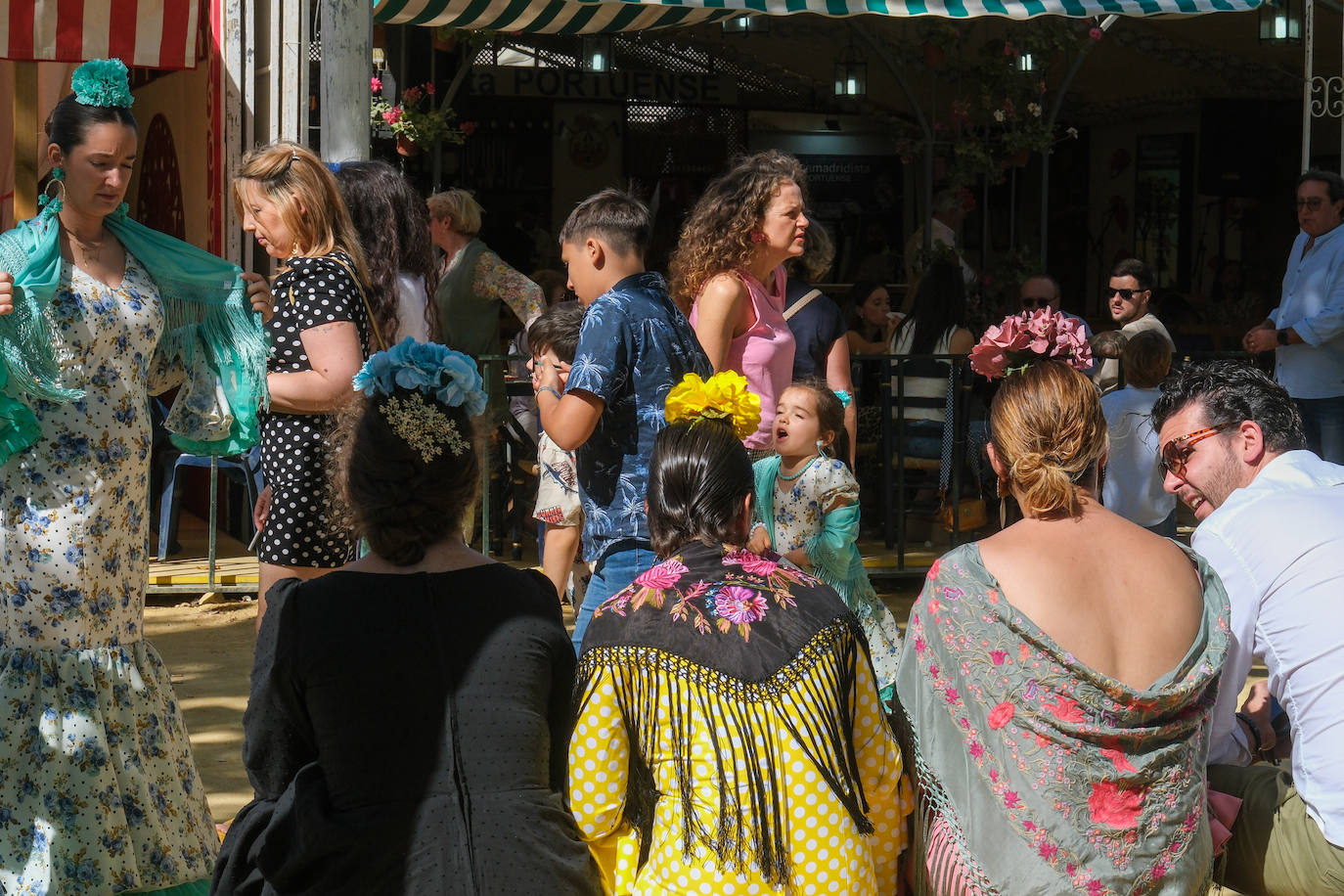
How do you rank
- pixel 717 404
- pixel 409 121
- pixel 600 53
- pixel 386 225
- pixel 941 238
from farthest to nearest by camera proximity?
1. pixel 600 53
2. pixel 941 238
3. pixel 409 121
4. pixel 386 225
5. pixel 717 404

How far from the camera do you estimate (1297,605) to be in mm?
2814

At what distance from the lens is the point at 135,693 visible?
11.0 ft

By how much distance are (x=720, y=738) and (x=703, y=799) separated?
0.11 metres

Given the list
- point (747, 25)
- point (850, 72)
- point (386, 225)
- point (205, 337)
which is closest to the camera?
point (205, 337)

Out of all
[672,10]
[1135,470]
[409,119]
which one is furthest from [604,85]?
[1135,470]

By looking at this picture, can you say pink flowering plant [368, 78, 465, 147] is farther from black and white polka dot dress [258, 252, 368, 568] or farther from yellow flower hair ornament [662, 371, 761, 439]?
yellow flower hair ornament [662, 371, 761, 439]

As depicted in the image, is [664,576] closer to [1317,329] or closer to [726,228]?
[726,228]

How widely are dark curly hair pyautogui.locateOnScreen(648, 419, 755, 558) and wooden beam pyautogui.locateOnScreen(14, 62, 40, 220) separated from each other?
173 cm

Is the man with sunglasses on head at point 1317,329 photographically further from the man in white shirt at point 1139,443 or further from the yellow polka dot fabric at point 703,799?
the yellow polka dot fabric at point 703,799

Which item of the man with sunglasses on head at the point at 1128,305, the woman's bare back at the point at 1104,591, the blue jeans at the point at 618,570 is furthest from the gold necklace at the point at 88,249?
the man with sunglasses on head at the point at 1128,305

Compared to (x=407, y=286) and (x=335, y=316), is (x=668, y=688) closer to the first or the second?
(x=335, y=316)

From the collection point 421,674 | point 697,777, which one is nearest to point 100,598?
point 421,674

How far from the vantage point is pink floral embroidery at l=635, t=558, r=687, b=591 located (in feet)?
8.34

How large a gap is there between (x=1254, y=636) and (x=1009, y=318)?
31.1 inches
